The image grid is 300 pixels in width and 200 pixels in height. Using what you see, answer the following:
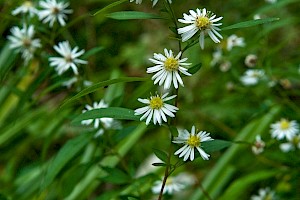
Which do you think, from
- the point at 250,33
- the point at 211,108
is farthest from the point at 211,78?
the point at 250,33

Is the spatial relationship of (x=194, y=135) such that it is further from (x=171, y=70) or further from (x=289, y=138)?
(x=289, y=138)

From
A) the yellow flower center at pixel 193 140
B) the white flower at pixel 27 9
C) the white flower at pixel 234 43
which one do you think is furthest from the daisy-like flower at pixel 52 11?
the yellow flower center at pixel 193 140

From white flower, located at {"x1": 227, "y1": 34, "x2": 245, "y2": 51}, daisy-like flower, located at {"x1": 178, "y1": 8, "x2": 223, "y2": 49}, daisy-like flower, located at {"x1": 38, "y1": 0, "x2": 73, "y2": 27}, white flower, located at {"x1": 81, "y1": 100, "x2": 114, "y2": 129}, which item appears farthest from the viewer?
white flower, located at {"x1": 227, "y1": 34, "x2": 245, "y2": 51}

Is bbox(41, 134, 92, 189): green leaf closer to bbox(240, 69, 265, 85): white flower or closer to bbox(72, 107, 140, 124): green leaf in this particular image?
bbox(72, 107, 140, 124): green leaf

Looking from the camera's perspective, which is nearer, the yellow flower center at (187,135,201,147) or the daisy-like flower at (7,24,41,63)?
the yellow flower center at (187,135,201,147)

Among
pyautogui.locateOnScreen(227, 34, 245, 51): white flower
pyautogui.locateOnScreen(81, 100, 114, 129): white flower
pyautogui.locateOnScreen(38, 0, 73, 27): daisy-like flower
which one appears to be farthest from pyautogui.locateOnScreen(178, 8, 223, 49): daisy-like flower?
pyautogui.locateOnScreen(227, 34, 245, 51): white flower

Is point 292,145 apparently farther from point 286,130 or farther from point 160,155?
point 160,155
